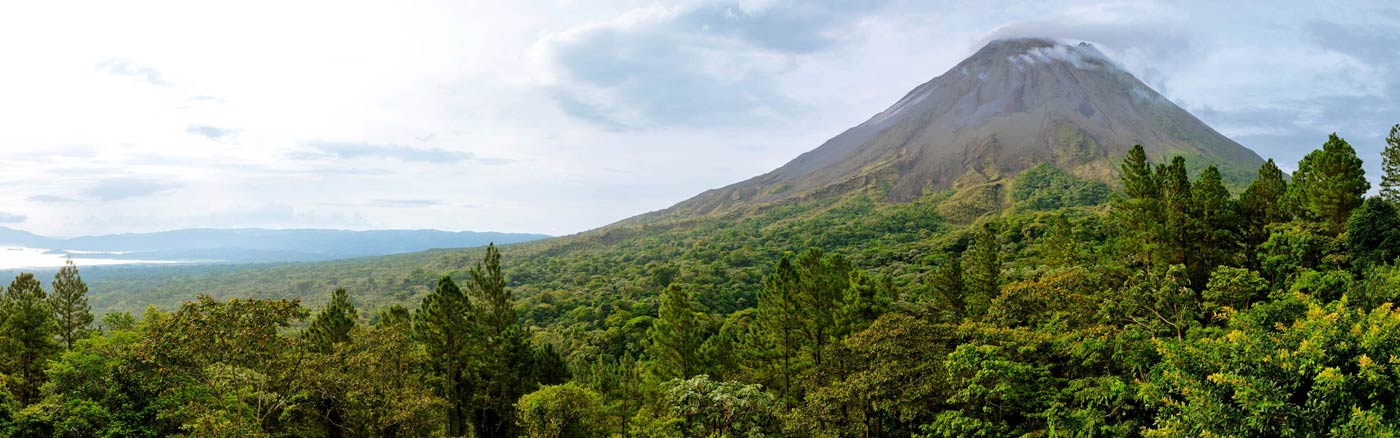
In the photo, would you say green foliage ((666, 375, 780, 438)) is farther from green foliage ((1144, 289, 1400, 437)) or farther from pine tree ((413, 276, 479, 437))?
pine tree ((413, 276, 479, 437))

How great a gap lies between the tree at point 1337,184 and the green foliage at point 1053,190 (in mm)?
112330

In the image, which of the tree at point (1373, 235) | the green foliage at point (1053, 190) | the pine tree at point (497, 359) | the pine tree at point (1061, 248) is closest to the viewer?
the tree at point (1373, 235)

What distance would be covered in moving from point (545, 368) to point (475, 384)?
166 inches

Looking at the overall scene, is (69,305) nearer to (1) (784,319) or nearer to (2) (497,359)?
(2) (497,359)

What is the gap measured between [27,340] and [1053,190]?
16122cm

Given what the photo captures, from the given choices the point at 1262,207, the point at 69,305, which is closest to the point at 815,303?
the point at 1262,207

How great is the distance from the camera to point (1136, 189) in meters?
29.2

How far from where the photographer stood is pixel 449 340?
31109 mm

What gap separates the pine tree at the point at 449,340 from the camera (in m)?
30.7

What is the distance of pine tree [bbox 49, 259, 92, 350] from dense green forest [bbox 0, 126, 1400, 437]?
17cm

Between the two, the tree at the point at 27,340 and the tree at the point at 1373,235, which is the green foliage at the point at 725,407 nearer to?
the tree at the point at 1373,235

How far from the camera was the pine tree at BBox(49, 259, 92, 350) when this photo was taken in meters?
33.3

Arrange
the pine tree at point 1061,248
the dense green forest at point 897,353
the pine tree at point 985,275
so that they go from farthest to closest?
the pine tree at point 1061,248 < the pine tree at point 985,275 < the dense green forest at point 897,353

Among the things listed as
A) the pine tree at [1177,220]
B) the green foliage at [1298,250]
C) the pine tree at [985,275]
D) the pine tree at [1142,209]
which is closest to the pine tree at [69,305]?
the pine tree at [985,275]
